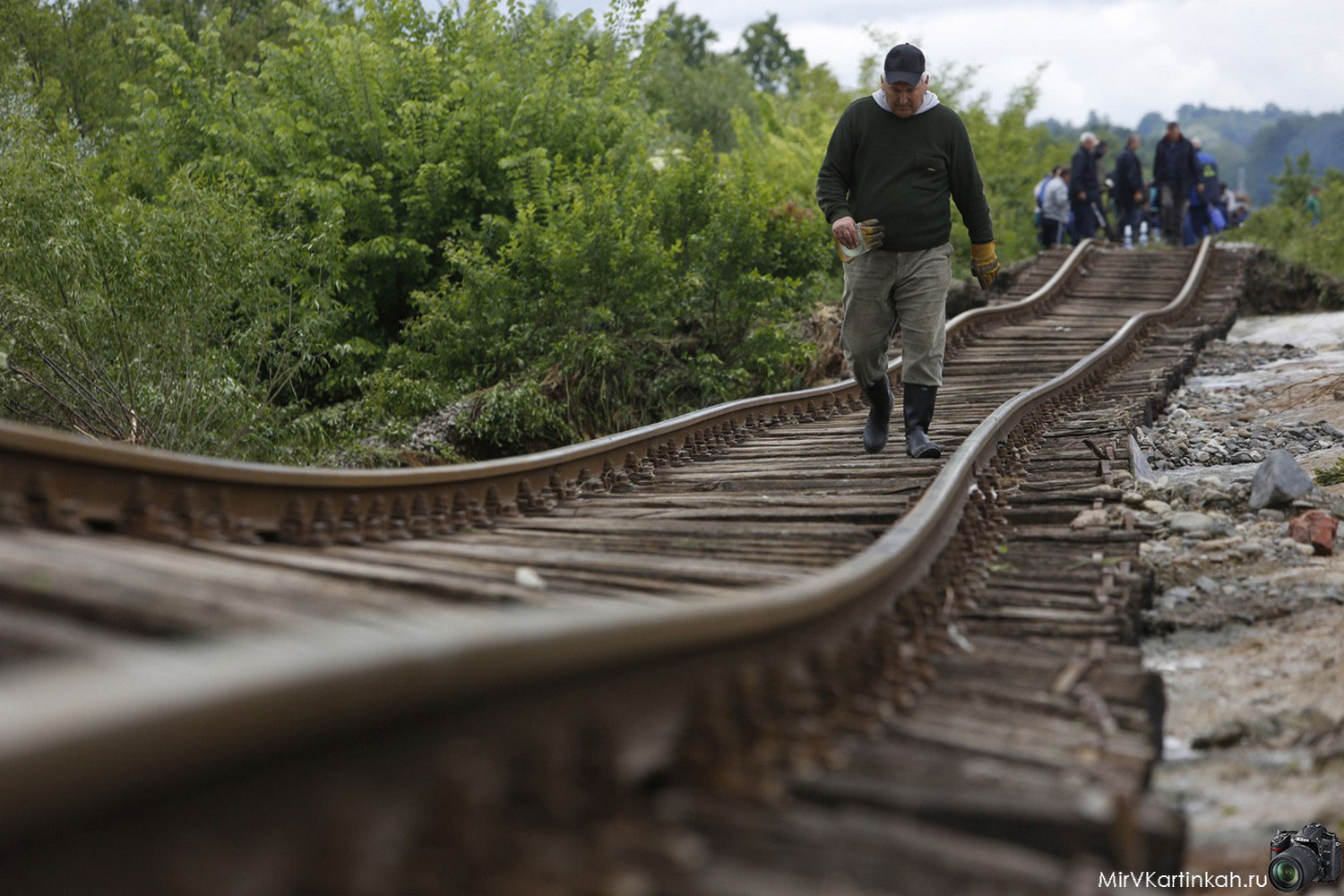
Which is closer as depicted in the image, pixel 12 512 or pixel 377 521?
pixel 12 512

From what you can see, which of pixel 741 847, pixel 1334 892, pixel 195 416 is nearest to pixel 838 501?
pixel 1334 892

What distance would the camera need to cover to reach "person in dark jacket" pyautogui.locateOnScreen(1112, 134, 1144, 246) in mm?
18984

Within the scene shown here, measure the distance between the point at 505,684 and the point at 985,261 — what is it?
488cm

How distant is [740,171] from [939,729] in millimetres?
10628

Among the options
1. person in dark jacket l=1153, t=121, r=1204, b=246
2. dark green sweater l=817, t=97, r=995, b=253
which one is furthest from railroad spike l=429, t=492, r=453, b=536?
person in dark jacket l=1153, t=121, r=1204, b=246

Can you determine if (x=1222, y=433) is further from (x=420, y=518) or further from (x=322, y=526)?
(x=322, y=526)

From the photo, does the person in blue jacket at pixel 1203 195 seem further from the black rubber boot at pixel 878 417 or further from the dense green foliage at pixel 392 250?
the black rubber boot at pixel 878 417

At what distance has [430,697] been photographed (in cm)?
146

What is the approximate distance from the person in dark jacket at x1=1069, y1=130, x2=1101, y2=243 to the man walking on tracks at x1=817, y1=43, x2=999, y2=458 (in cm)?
1428

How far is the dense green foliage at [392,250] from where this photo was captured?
9.12 metres

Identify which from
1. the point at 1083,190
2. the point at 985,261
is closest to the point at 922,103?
the point at 985,261

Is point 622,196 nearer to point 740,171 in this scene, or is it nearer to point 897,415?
point 740,171

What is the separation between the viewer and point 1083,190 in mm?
19109

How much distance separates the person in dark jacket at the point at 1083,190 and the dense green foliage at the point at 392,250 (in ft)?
17.9
